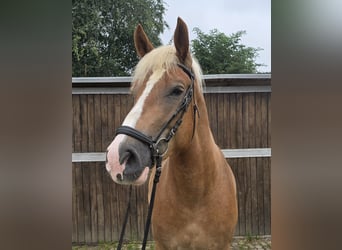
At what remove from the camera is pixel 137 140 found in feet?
2.69

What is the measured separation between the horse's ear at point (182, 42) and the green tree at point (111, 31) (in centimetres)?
33

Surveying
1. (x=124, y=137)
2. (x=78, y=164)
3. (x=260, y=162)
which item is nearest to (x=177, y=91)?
(x=124, y=137)

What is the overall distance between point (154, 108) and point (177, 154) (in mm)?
289

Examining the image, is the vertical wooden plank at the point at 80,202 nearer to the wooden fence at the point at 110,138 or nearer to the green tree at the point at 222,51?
the wooden fence at the point at 110,138

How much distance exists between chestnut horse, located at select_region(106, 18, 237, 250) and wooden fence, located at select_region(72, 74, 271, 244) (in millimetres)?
459

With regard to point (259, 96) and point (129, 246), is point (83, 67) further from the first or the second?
point (129, 246)

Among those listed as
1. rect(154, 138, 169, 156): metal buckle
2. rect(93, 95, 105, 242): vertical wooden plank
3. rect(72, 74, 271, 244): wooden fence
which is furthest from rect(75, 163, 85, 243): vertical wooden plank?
rect(154, 138, 169, 156): metal buckle

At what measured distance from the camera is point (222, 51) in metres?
1.40

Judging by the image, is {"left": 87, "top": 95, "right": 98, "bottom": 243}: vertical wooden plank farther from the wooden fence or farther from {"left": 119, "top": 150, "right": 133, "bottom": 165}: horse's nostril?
{"left": 119, "top": 150, "right": 133, "bottom": 165}: horse's nostril

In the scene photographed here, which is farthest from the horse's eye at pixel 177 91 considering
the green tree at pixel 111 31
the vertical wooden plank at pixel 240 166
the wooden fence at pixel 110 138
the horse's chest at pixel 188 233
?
the vertical wooden plank at pixel 240 166

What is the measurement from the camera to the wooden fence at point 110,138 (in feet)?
5.75

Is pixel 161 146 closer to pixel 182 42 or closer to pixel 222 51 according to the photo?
pixel 182 42
